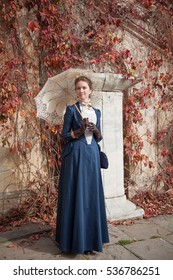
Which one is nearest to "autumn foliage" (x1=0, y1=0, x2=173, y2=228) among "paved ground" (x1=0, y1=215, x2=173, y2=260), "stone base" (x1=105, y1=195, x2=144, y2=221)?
"paved ground" (x1=0, y1=215, x2=173, y2=260)

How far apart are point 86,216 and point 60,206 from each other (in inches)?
12.5

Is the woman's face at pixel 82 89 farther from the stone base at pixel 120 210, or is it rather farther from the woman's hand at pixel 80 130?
the stone base at pixel 120 210

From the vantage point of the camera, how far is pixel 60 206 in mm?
2992

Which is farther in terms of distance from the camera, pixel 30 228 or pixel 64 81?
pixel 30 228

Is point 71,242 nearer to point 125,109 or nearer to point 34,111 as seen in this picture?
point 34,111

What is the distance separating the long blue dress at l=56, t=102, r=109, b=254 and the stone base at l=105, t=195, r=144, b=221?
98cm

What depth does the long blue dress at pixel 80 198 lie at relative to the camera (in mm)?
2777

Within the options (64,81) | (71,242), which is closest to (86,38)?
(64,81)

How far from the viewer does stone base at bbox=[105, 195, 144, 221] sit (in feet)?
12.8

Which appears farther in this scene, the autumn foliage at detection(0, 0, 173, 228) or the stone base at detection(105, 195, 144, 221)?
the autumn foliage at detection(0, 0, 173, 228)

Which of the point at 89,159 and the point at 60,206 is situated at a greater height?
the point at 89,159

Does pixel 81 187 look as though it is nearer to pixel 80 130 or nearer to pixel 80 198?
pixel 80 198

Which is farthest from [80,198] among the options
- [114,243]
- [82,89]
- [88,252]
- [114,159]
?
[114,159]

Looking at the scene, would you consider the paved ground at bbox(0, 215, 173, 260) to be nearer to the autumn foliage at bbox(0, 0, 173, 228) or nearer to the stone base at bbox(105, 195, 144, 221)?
the stone base at bbox(105, 195, 144, 221)
